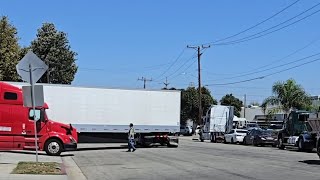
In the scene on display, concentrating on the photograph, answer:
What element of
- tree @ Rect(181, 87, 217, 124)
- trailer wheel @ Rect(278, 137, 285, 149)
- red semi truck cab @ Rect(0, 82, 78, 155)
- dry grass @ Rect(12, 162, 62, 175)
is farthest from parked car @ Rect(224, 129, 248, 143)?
tree @ Rect(181, 87, 217, 124)

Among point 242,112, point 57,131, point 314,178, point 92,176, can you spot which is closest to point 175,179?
point 92,176

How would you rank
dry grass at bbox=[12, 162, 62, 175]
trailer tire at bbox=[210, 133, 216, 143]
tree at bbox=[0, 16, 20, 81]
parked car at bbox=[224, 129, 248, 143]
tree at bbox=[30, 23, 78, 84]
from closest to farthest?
dry grass at bbox=[12, 162, 62, 175] < tree at bbox=[0, 16, 20, 81] < parked car at bbox=[224, 129, 248, 143] < trailer tire at bbox=[210, 133, 216, 143] < tree at bbox=[30, 23, 78, 84]

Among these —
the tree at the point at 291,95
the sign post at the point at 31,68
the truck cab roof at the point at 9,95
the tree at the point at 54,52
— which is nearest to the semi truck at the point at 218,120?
the tree at the point at 291,95

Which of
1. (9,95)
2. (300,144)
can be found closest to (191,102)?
(300,144)

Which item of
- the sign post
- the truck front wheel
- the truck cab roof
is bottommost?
the truck front wheel

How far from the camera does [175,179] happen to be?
14.7 metres

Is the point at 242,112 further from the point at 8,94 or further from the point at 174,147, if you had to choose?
the point at 8,94

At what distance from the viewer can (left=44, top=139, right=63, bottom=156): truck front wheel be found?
24391 mm

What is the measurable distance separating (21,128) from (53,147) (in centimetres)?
188

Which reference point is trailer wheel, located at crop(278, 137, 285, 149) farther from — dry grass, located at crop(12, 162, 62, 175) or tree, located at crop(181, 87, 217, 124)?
tree, located at crop(181, 87, 217, 124)

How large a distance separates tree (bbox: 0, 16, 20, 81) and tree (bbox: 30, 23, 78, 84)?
15115 mm

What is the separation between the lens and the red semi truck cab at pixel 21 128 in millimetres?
23234

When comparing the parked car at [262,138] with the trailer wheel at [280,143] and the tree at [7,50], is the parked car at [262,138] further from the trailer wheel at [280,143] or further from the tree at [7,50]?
the tree at [7,50]

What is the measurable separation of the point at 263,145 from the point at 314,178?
26546 millimetres
